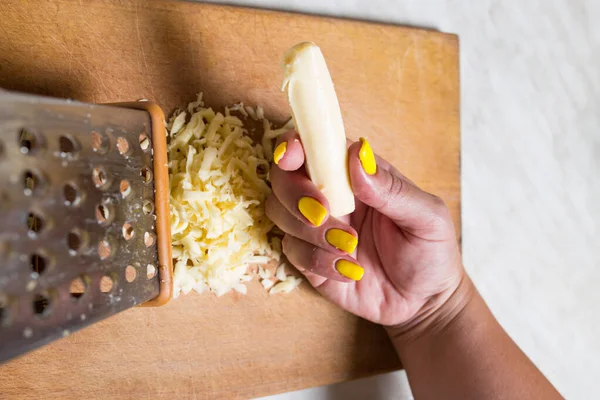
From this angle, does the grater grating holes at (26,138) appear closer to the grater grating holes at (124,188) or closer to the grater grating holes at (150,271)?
the grater grating holes at (124,188)

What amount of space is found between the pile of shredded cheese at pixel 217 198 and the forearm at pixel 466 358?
0.38 metres

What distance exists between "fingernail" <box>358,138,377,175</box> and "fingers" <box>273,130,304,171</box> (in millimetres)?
104

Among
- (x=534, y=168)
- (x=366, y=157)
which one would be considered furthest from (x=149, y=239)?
(x=534, y=168)

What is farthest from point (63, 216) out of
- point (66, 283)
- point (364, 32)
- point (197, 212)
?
point (364, 32)

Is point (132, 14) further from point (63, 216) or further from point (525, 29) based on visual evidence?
point (525, 29)

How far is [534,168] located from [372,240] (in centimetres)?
61

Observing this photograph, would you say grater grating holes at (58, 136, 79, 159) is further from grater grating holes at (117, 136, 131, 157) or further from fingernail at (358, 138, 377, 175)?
fingernail at (358, 138, 377, 175)

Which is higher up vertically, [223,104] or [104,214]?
[223,104]

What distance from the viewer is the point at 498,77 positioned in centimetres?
131

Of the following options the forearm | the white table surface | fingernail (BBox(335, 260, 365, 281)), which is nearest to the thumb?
fingernail (BBox(335, 260, 365, 281))

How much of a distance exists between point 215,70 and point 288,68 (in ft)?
1.01

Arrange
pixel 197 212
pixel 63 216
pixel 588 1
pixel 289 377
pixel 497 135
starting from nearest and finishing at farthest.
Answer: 1. pixel 63 216
2. pixel 197 212
3. pixel 289 377
4. pixel 497 135
5. pixel 588 1

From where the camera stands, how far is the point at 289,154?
0.81 m

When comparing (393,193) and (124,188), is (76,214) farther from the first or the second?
(393,193)
